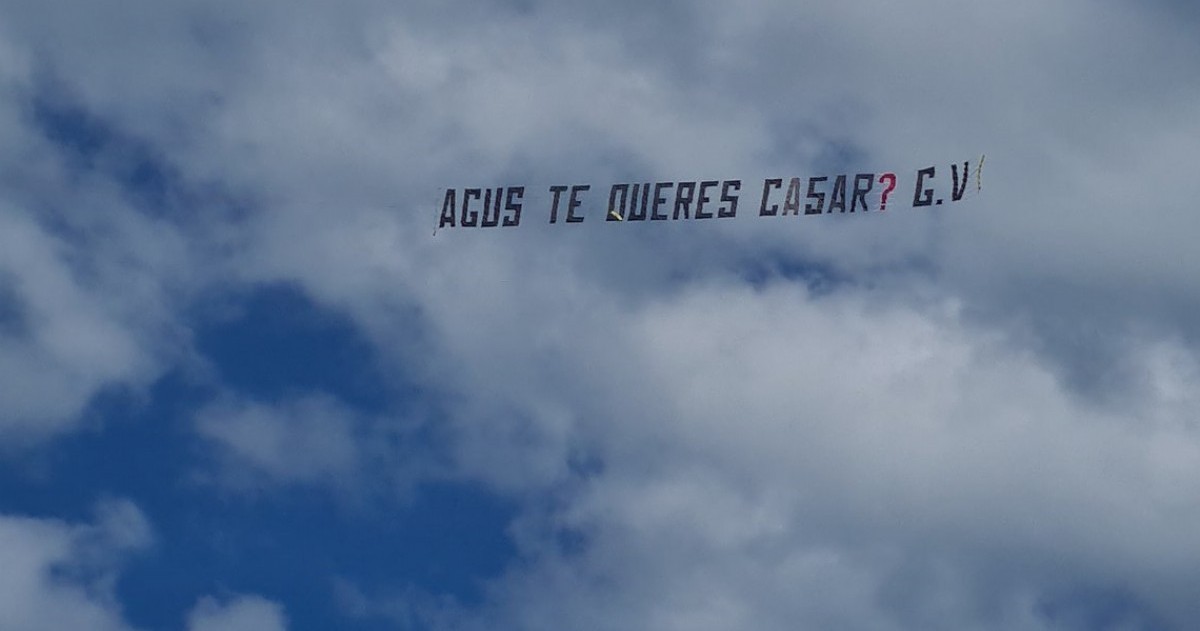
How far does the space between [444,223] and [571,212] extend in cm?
1161

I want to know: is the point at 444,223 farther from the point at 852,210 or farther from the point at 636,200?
the point at 852,210

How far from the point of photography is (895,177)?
196 meters

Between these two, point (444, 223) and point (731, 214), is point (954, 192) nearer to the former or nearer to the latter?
point (731, 214)

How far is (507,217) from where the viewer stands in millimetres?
197250

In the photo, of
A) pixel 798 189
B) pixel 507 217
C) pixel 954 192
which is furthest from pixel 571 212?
pixel 954 192

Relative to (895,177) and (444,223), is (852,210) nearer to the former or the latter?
(895,177)

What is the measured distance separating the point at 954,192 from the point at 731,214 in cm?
2017

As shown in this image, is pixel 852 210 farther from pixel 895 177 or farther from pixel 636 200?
pixel 636 200

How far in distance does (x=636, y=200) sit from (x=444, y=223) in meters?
17.6

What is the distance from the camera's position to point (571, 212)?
199m

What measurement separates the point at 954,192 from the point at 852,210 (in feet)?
30.7

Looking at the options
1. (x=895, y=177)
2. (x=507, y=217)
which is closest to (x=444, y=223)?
(x=507, y=217)

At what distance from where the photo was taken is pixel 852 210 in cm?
19538

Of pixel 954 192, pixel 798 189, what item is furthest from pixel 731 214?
pixel 954 192
